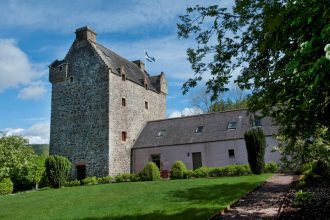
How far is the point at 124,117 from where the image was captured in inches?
1261

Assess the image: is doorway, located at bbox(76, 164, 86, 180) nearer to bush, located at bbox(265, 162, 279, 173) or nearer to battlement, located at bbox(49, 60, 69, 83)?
battlement, located at bbox(49, 60, 69, 83)

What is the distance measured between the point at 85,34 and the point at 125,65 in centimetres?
553

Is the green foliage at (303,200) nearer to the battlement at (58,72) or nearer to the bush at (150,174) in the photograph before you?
the bush at (150,174)

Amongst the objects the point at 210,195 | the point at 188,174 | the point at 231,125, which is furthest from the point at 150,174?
the point at 210,195

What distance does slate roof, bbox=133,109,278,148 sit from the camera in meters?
28.5

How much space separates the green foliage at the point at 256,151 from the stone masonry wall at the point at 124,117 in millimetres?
12575

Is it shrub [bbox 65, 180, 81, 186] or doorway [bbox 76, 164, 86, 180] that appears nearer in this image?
shrub [bbox 65, 180, 81, 186]

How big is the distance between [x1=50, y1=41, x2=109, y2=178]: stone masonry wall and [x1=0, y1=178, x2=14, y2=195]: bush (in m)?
5.85

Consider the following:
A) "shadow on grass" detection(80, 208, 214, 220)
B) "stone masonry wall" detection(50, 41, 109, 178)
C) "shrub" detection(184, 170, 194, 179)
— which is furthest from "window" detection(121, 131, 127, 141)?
"shadow on grass" detection(80, 208, 214, 220)

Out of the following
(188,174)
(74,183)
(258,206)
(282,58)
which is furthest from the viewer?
(74,183)

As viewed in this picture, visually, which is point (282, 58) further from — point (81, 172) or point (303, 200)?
point (81, 172)

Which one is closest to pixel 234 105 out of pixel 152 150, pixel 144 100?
pixel 144 100

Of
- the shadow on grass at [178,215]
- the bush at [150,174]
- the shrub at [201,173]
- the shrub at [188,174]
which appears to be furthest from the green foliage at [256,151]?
the shadow on grass at [178,215]

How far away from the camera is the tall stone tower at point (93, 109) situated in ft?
98.1
